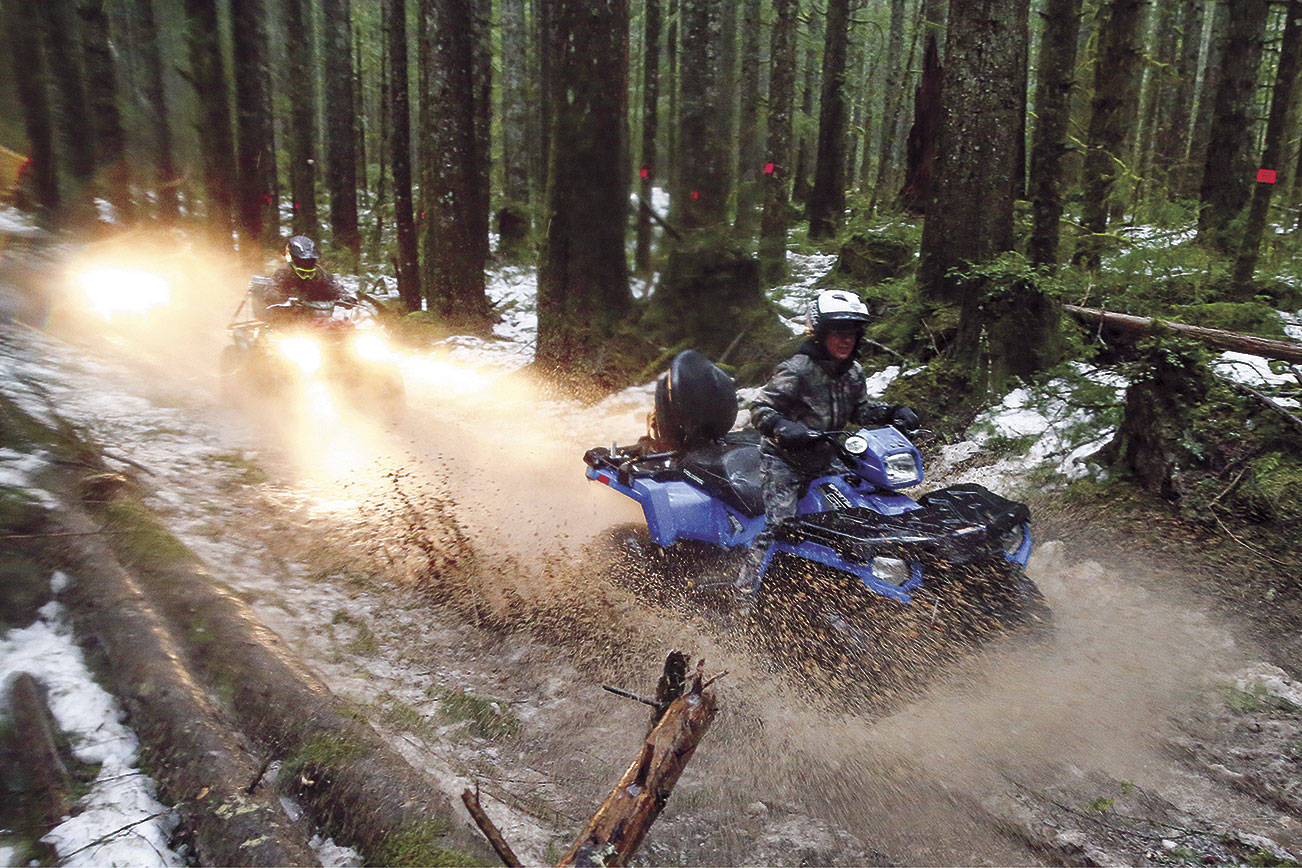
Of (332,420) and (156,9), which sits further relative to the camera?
(156,9)

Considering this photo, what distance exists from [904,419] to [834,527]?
3.55ft

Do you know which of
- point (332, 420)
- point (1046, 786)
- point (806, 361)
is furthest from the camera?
point (332, 420)

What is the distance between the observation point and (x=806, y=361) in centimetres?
521

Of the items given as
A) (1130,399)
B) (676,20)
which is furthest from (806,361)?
(676,20)

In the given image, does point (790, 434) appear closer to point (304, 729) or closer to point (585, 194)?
point (304, 729)

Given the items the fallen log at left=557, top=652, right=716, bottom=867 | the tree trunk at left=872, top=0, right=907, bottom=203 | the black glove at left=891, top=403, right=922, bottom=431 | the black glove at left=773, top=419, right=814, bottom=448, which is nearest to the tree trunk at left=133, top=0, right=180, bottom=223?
the tree trunk at left=872, top=0, right=907, bottom=203

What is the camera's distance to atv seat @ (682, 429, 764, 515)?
4977mm

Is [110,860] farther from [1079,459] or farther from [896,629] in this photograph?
[1079,459]

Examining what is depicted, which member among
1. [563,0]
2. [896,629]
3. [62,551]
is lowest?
[896,629]

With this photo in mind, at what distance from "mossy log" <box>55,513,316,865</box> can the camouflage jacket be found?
3453 millimetres

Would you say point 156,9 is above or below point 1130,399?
above

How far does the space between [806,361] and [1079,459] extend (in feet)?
9.84

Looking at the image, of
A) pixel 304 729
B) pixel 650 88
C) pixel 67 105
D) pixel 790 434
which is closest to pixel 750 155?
pixel 650 88

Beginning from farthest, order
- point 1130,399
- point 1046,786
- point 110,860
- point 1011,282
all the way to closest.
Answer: point 1011,282 → point 1130,399 → point 1046,786 → point 110,860
